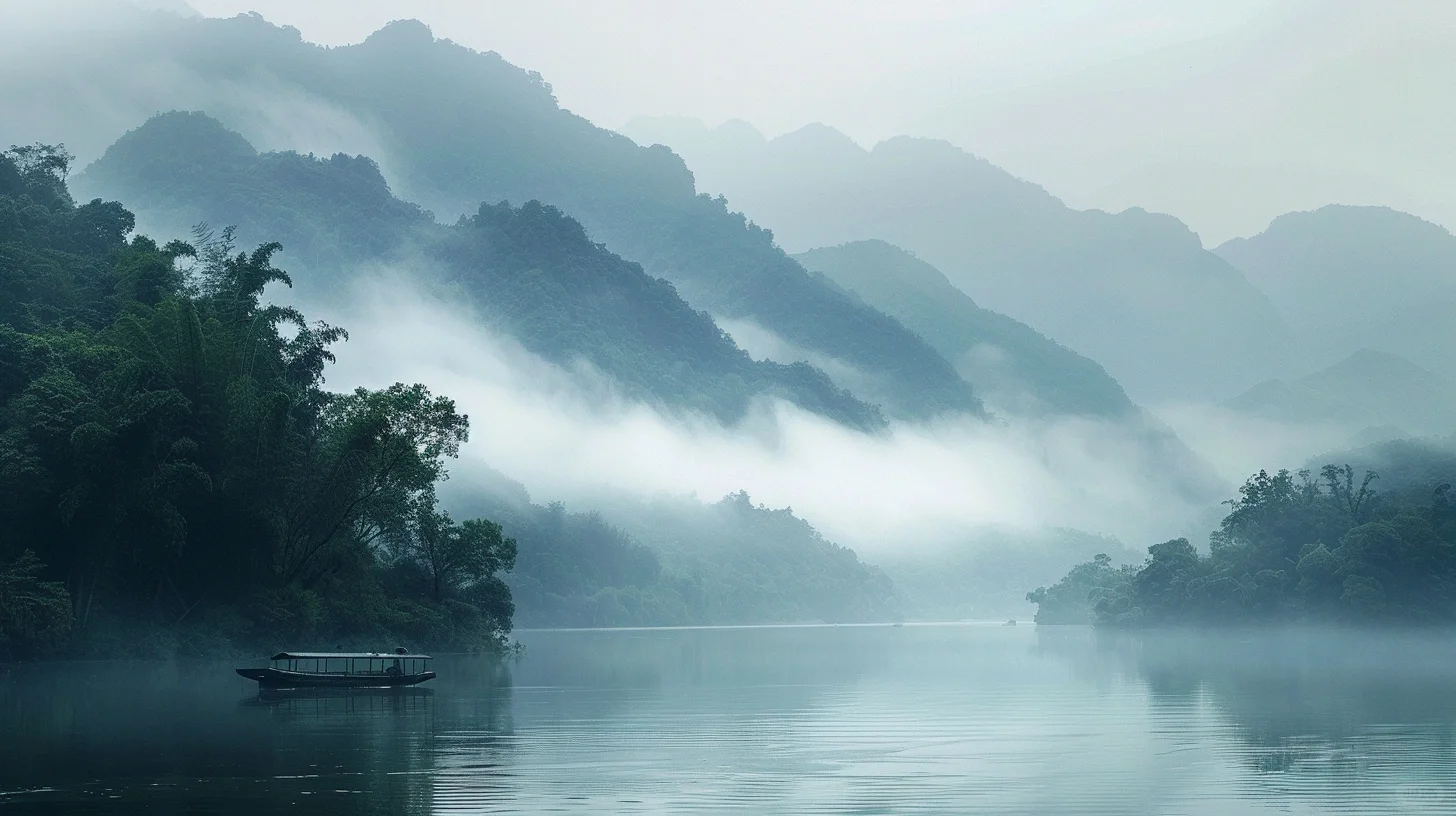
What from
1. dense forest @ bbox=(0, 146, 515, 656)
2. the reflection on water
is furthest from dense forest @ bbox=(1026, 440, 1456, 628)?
dense forest @ bbox=(0, 146, 515, 656)

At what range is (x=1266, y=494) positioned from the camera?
514 ft

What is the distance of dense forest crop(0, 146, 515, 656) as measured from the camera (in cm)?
7850

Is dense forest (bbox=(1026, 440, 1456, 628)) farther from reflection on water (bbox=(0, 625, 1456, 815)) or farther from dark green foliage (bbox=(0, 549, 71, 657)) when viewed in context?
dark green foliage (bbox=(0, 549, 71, 657))

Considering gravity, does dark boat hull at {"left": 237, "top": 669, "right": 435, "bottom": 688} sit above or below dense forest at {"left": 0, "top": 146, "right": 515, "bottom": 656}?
below

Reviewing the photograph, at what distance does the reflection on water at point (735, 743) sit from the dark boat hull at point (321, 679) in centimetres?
54

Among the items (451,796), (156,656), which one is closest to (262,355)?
(156,656)

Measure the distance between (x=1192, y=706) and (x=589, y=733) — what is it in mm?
24898

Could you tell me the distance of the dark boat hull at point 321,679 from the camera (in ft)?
211

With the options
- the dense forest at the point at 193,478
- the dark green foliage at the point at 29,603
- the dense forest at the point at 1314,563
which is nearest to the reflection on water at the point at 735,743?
the dark green foliage at the point at 29,603

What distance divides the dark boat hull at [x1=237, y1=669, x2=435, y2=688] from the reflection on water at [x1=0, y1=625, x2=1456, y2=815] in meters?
0.54

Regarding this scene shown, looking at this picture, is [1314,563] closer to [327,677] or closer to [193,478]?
[193,478]

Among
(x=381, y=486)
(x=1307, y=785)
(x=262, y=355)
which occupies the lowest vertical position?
(x=1307, y=785)

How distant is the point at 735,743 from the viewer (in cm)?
4522

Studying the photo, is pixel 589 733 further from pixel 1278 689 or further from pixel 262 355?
pixel 262 355
